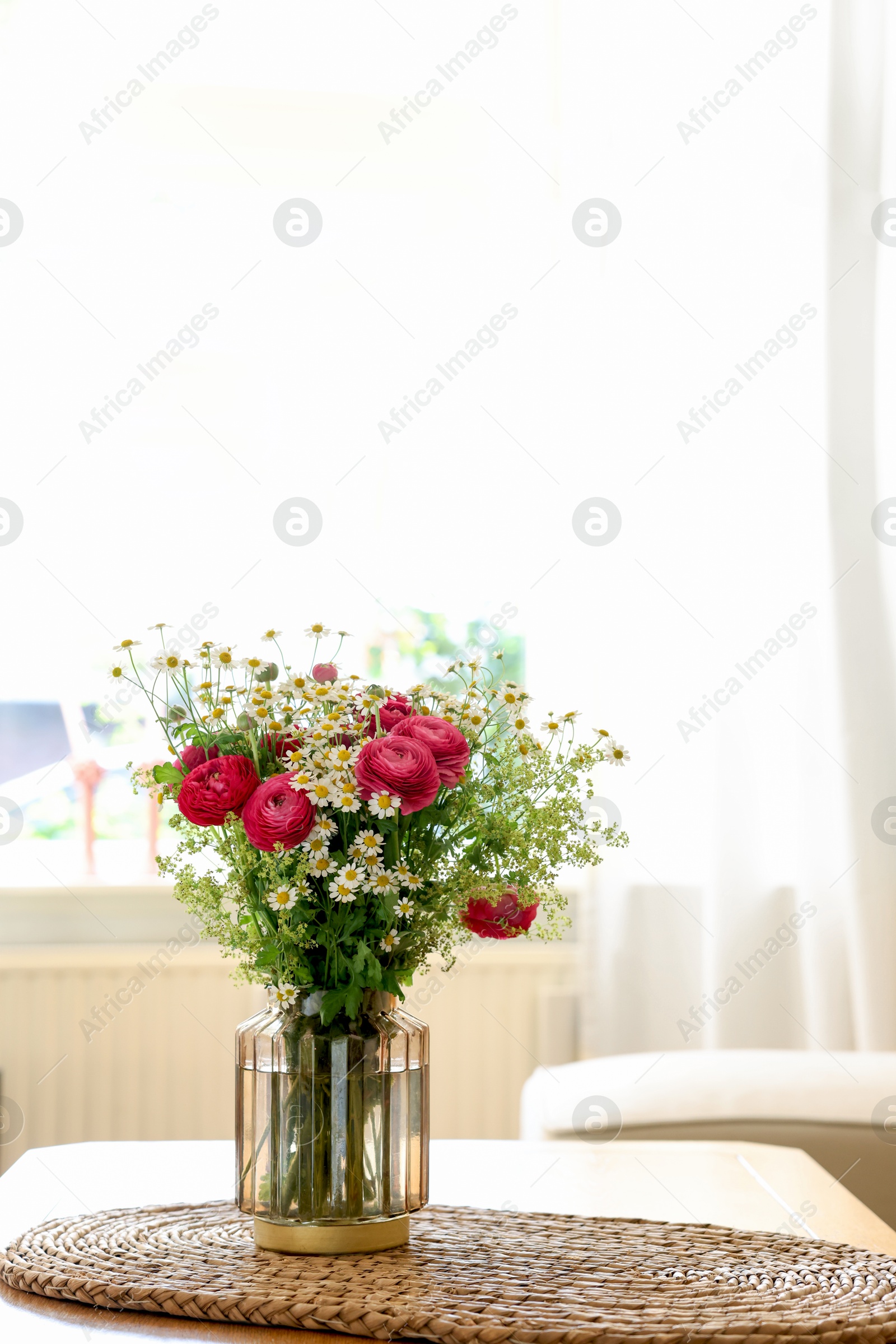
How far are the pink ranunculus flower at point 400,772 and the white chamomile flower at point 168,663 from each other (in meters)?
0.16

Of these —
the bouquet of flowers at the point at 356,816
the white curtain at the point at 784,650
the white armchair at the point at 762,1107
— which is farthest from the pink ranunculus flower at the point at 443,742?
the white curtain at the point at 784,650

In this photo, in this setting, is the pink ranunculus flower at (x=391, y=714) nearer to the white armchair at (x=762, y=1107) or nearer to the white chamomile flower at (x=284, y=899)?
the white chamomile flower at (x=284, y=899)

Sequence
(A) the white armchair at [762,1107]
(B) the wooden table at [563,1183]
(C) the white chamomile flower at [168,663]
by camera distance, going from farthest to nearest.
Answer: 1. (A) the white armchair at [762,1107]
2. (B) the wooden table at [563,1183]
3. (C) the white chamomile flower at [168,663]

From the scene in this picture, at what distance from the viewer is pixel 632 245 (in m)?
2.67

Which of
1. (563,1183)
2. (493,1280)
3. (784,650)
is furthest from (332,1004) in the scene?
(784,650)

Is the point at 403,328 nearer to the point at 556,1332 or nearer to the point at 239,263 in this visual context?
the point at 239,263

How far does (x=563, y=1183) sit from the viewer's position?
1.25 metres

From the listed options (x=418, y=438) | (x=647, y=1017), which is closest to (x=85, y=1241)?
(x=647, y=1017)

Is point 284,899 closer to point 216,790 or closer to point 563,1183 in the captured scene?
point 216,790

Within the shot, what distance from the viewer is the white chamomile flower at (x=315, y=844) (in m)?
0.90

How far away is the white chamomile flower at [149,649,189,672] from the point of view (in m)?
0.93

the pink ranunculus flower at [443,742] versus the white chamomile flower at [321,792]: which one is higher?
the pink ranunculus flower at [443,742]

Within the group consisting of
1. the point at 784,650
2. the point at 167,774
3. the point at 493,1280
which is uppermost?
the point at 784,650

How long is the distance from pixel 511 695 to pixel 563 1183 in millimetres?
553
